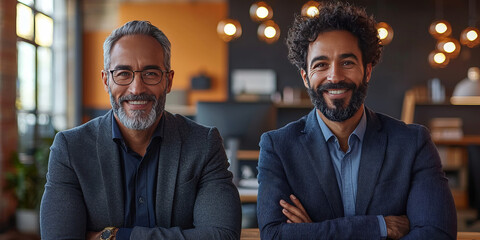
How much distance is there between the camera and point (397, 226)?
5.55ft

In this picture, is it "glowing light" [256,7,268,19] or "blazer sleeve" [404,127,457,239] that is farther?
"glowing light" [256,7,268,19]

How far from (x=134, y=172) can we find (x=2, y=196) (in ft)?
12.5

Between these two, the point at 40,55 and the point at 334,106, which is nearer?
the point at 334,106

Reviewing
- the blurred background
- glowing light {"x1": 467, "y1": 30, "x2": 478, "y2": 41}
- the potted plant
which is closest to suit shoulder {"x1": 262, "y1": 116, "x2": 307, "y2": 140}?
the blurred background

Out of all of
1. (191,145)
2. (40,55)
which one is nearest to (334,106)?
(191,145)

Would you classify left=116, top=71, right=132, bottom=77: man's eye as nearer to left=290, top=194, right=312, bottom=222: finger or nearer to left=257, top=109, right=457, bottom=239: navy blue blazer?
left=257, top=109, right=457, bottom=239: navy blue blazer

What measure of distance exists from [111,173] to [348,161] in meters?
0.88

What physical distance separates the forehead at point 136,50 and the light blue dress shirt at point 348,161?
68 centimetres

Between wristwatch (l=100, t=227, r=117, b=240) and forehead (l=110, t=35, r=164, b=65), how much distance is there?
0.59 m

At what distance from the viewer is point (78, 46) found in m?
9.96

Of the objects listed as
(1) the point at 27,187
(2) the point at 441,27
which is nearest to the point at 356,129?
(1) the point at 27,187

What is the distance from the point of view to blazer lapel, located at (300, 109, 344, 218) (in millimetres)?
1785

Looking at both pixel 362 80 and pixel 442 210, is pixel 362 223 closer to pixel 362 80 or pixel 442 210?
pixel 442 210

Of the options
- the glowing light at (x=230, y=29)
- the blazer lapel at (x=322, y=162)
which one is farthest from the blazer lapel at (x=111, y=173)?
the glowing light at (x=230, y=29)
